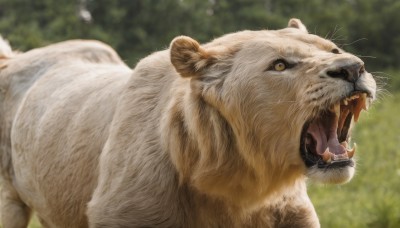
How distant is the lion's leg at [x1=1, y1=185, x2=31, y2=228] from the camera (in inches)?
278

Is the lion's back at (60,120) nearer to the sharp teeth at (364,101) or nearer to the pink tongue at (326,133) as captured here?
the pink tongue at (326,133)

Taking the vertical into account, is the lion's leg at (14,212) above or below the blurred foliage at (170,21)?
above

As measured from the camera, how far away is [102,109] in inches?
222

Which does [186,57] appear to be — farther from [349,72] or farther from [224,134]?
[349,72]

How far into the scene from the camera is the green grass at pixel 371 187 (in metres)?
8.32

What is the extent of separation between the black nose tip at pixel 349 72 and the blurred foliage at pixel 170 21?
11787 millimetres

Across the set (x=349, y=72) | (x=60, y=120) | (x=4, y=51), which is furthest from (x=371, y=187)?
(x=349, y=72)

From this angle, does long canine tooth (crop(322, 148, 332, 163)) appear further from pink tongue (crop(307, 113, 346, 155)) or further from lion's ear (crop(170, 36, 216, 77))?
lion's ear (crop(170, 36, 216, 77))

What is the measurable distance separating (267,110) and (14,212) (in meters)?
3.07

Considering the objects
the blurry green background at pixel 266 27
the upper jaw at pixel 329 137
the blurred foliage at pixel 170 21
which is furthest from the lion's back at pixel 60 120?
the blurred foliage at pixel 170 21

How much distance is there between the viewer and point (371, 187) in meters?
11.4

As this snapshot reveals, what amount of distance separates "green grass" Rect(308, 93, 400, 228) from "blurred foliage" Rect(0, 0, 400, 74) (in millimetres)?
1948

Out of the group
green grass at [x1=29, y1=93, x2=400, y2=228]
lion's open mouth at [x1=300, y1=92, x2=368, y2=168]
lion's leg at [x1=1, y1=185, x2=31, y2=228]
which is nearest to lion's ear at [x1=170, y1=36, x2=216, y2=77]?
lion's open mouth at [x1=300, y1=92, x2=368, y2=168]

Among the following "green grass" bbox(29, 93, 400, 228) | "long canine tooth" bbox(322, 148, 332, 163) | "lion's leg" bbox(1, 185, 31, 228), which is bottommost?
"green grass" bbox(29, 93, 400, 228)
